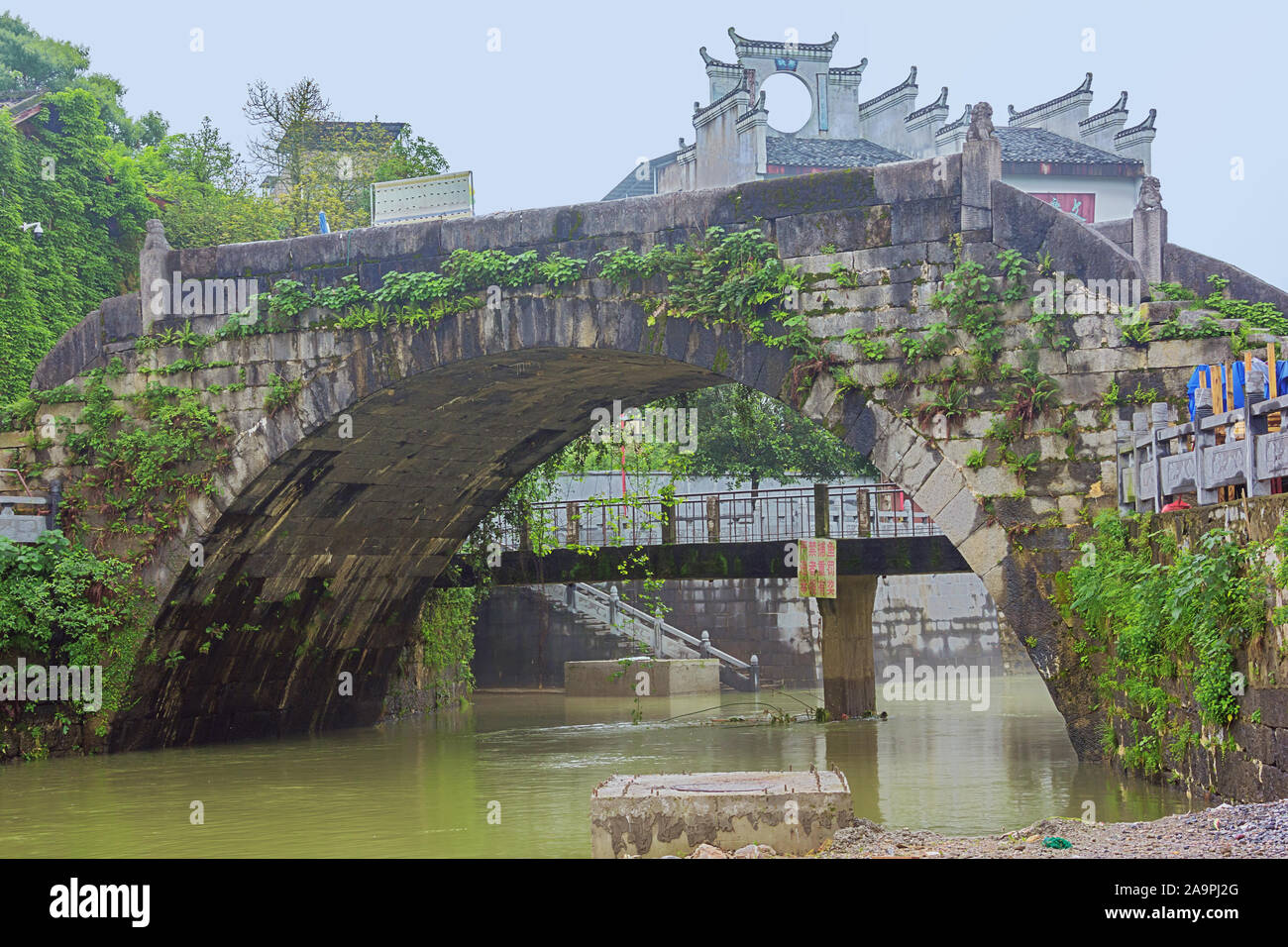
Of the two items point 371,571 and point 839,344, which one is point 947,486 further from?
point 371,571

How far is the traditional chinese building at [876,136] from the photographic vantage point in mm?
33062

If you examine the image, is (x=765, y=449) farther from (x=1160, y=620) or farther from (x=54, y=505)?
(x=1160, y=620)

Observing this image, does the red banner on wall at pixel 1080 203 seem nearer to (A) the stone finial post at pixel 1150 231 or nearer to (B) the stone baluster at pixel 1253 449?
(A) the stone finial post at pixel 1150 231

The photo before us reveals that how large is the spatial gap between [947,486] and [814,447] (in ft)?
55.6

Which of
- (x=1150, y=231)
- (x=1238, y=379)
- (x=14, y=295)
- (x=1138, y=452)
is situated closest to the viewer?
(x=1238, y=379)

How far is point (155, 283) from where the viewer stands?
15.3 m

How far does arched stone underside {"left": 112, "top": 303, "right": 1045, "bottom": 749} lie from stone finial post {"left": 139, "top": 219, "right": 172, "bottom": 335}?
3.79 ft

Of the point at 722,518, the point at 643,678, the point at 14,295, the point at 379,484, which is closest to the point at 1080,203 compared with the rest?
the point at 722,518

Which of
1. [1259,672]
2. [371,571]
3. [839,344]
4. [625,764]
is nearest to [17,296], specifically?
[371,571]

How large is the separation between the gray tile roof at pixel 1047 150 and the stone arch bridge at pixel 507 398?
1692cm

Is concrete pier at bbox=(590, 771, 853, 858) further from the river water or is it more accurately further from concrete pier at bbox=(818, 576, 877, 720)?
concrete pier at bbox=(818, 576, 877, 720)

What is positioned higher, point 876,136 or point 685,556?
point 876,136

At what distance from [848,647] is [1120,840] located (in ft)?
42.1
